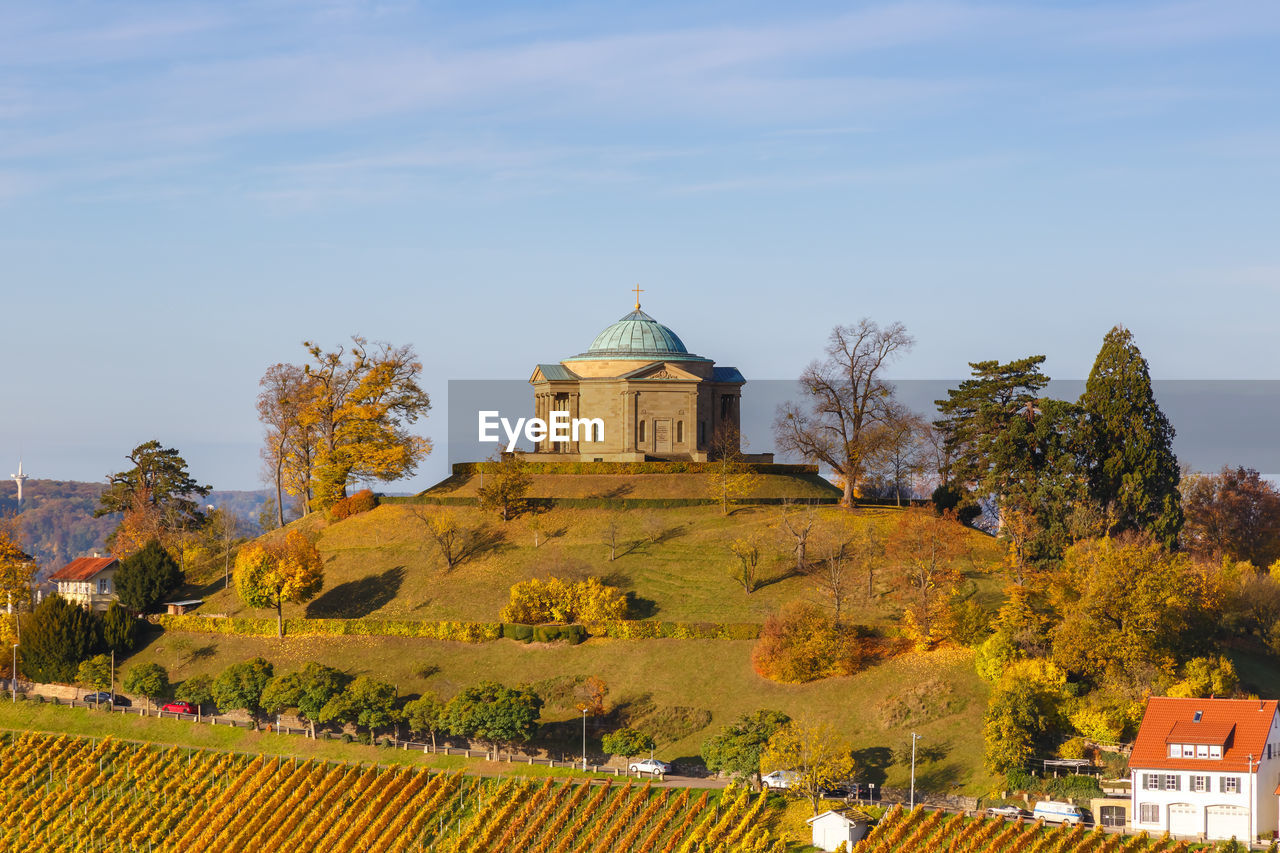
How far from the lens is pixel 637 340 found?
13875cm

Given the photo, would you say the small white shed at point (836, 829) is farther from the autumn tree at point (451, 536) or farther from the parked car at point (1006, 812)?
the autumn tree at point (451, 536)

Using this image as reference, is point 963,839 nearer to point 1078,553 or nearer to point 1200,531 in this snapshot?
point 1078,553

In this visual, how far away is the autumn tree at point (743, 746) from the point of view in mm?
81625

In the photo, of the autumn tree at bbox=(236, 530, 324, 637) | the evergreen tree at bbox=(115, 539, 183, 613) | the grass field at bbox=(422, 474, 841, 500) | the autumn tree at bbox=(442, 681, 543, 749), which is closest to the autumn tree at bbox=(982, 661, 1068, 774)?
the autumn tree at bbox=(442, 681, 543, 749)

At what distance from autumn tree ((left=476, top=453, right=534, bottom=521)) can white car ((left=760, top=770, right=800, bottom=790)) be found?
4268cm

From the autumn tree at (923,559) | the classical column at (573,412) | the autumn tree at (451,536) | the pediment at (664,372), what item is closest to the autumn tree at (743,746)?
the autumn tree at (923,559)

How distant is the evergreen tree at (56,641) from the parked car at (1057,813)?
66057 mm

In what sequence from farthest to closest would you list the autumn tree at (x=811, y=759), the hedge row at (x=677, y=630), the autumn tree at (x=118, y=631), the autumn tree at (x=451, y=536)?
the autumn tree at (x=451, y=536), the autumn tree at (x=118, y=631), the hedge row at (x=677, y=630), the autumn tree at (x=811, y=759)

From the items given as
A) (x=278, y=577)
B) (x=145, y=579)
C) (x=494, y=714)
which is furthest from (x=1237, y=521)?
(x=145, y=579)

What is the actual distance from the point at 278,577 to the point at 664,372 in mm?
41503

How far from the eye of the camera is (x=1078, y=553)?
9156 cm

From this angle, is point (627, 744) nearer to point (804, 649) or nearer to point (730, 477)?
point (804, 649)

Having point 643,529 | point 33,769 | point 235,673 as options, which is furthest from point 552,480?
point 33,769

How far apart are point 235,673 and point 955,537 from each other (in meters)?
48.2
